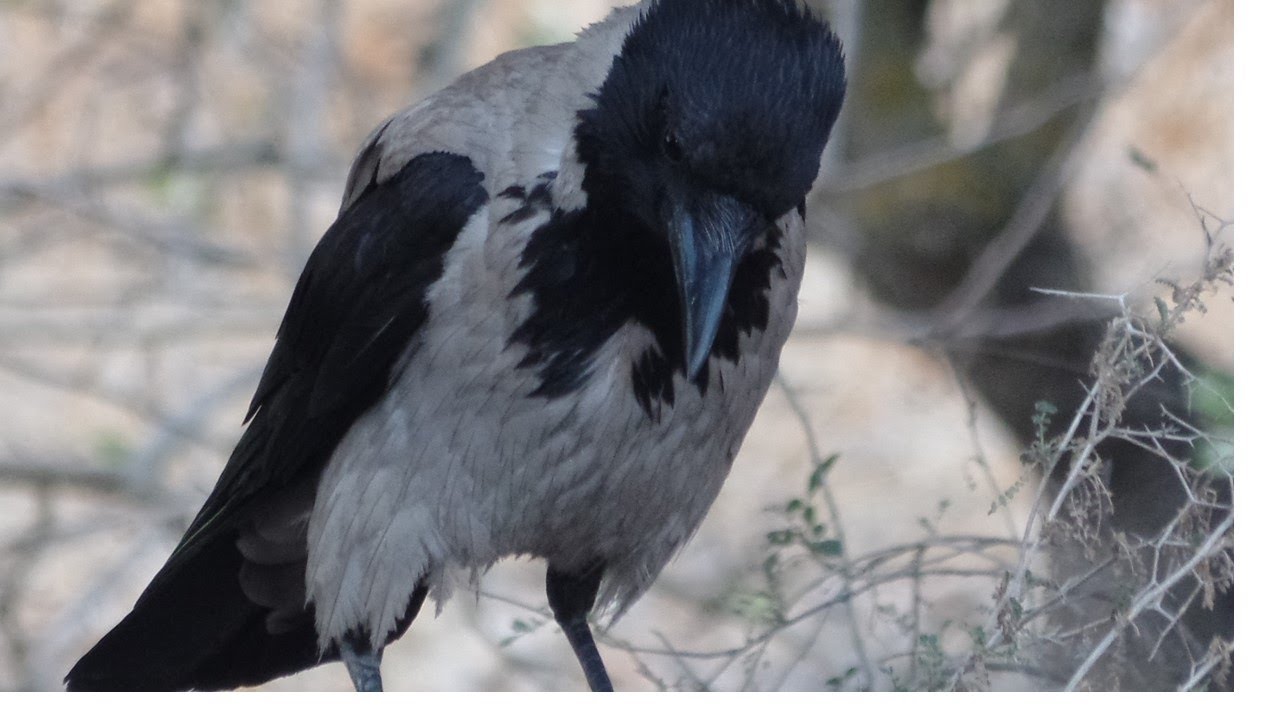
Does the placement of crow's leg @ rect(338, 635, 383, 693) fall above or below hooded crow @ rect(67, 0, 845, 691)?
below

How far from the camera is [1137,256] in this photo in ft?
12.3

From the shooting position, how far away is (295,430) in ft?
7.89

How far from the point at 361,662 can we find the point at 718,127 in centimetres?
101

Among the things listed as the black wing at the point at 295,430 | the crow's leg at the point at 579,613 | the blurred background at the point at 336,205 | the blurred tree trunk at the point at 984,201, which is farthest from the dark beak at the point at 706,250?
the blurred tree trunk at the point at 984,201

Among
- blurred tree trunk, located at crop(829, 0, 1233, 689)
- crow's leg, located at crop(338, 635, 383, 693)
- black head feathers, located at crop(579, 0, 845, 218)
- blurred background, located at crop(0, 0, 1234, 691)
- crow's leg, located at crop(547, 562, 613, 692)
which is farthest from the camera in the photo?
blurred tree trunk, located at crop(829, 0, 1233, 689)

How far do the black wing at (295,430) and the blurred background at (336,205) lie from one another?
0.89 metres

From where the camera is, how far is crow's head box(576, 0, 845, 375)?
1893 millimetres

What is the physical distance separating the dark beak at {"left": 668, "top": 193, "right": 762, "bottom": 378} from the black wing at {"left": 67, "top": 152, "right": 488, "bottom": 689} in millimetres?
393

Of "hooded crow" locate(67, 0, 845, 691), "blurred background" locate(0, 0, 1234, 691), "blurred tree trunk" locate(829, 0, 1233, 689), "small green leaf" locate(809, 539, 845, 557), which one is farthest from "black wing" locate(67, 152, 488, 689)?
"blurred tree trunk" locate(829, 0, 1233, 689)

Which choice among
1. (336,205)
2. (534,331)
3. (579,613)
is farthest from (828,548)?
(336,205)

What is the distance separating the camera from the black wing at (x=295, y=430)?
227 centimetres

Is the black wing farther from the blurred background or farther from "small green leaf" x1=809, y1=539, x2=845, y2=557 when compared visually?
the blurred background
